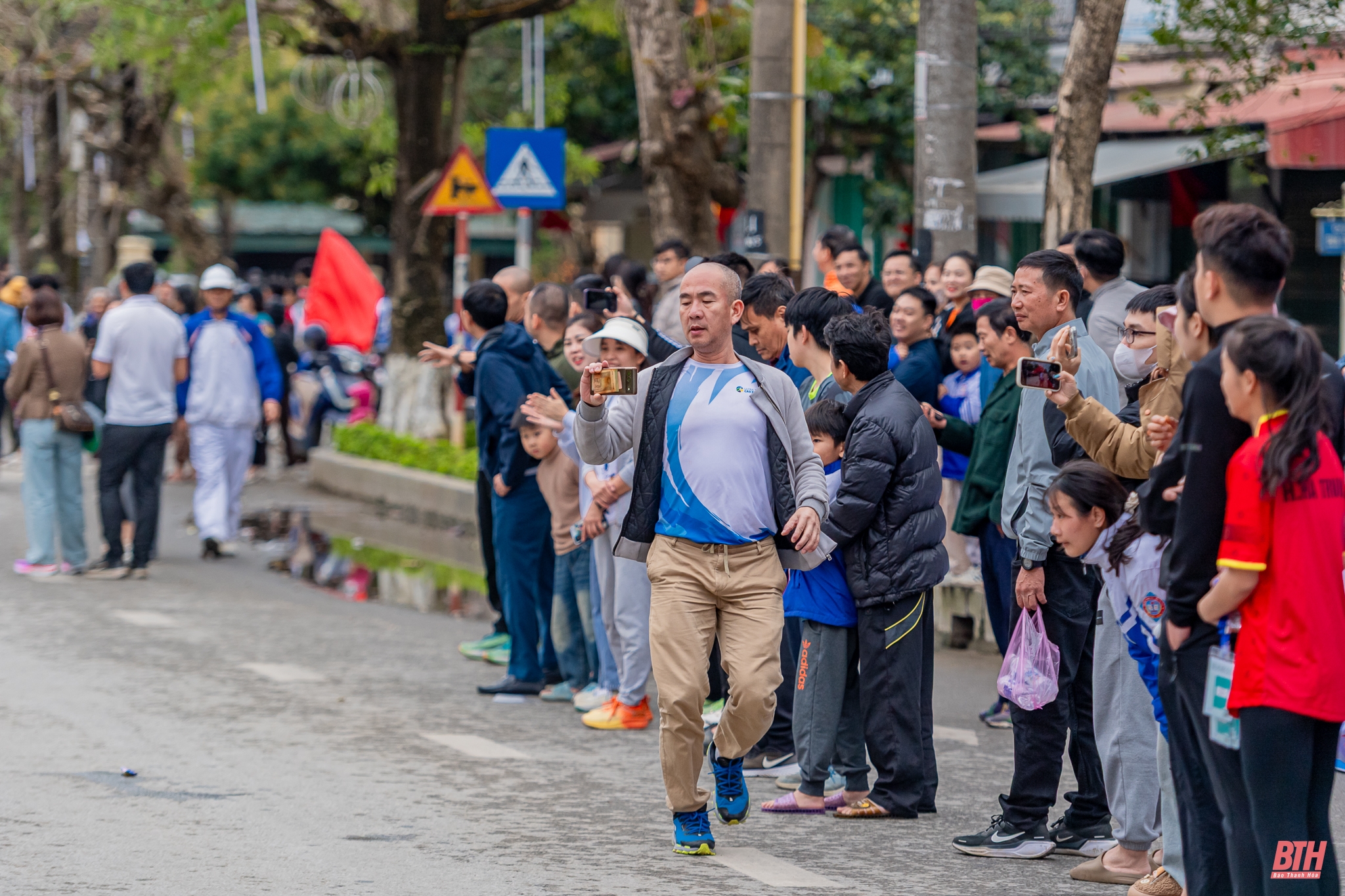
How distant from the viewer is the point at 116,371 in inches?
441

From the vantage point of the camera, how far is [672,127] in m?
11.8

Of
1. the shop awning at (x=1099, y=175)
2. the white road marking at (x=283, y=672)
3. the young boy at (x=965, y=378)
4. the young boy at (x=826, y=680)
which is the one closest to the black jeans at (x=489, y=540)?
the white road marking at (x=283, y=672)

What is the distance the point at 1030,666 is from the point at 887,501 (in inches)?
32.8

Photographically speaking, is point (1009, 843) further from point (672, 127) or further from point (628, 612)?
point (672, 127)

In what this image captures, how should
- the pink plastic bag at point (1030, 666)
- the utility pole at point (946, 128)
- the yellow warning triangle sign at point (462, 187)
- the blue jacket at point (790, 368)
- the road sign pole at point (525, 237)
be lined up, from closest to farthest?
the pink plastic bag at point (1030, 666), the blue jacket at point (790, 368), the utility pole at point (946, 128), the road sign pole at point (525, 237), the yellow warning triangle sign at point (462, 187)

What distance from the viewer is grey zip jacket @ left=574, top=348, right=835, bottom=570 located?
553cm

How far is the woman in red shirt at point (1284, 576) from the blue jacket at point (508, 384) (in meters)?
4.69

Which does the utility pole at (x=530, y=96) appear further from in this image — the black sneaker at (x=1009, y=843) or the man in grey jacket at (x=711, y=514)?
the black sneaker at (x=1009, y=843)

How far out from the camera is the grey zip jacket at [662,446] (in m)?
5.53

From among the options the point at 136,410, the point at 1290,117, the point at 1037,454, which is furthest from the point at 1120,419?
the point at 136,410

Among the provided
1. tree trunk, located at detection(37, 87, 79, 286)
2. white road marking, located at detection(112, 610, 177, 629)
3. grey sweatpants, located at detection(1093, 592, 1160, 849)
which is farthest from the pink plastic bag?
tree trunk, located at detection(37, 87, 79, 286)

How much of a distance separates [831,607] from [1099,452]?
1.35 meters

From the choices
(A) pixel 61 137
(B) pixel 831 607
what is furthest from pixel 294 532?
(A) pixel 61 137

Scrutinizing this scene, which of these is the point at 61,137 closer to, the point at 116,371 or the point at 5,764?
the point at 116,371
